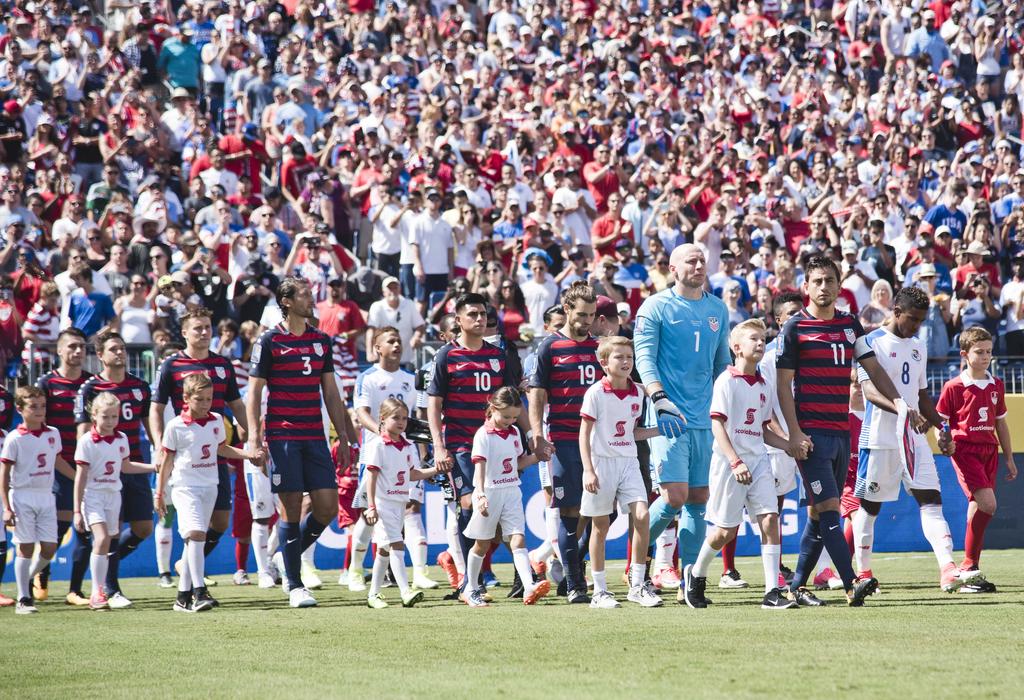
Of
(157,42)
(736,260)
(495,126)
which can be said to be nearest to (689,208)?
(736,260)

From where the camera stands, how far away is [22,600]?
11.3 m

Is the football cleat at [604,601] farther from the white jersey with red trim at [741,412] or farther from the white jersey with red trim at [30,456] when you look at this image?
the white jersey with red trim at [30,456]

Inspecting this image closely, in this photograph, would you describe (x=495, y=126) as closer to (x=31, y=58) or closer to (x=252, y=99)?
(x=252, y=99)

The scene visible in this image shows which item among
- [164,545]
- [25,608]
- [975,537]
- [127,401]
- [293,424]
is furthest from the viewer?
[164,545]

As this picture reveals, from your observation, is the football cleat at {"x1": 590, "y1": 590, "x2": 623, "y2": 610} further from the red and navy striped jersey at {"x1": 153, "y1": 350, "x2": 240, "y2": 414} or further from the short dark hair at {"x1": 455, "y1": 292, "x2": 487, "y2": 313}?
the red and navy striped jersey at {"x1": 153, "y1": 350, "x2": 240, "y2": 414}

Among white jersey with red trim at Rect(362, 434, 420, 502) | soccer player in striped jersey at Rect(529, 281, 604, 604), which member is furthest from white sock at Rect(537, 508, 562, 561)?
white jersey with red trim at Rect(362, 434, 420, 502)

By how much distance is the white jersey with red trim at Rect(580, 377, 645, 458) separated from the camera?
32.6ft

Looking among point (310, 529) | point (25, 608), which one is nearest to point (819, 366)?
point (310, 529)

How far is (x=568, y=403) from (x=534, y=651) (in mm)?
3198

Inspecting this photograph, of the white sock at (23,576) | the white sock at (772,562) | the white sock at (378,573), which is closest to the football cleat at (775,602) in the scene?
the white sock at (772,562)

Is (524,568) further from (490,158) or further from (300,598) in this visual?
(490,158)

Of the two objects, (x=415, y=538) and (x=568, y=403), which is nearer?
(x=568, y=403)

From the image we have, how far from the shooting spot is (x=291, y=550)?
35.0 ft

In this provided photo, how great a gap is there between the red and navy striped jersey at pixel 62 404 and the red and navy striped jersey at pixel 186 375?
1225 mm
